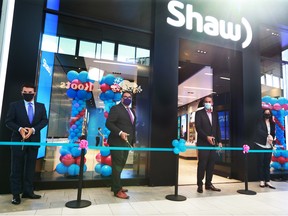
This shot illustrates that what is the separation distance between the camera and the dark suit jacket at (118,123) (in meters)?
3.50

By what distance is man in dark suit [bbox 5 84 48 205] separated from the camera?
3.02 m

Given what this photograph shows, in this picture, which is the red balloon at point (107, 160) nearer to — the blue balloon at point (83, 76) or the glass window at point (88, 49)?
the blue balloon at point (83, 76)

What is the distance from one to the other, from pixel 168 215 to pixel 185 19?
12.6 ft

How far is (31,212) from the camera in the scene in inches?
105

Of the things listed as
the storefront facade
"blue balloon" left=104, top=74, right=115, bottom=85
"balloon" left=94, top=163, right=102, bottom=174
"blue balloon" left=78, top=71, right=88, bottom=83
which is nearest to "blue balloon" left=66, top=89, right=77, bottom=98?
the storefront facade

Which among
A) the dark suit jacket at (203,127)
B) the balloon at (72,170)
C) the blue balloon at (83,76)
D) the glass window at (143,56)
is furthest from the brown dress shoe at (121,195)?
the glass window at (143,56)

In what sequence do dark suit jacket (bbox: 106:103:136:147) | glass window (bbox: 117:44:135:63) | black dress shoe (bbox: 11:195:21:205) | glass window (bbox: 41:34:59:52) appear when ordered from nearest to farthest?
black dress shoe (bbox: 11:195:21:205) → dark suit jacket (bbox: 106:103:136:147) → glass window (bbox: 41:34:59:52) → glass window (bbox: 117:44:135:63)

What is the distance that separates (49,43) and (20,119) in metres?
1.60

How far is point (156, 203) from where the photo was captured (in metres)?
3.19

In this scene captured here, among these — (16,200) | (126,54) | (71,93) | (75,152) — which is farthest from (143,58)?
(16,200)

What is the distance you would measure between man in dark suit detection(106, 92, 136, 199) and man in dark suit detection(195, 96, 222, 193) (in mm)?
1294

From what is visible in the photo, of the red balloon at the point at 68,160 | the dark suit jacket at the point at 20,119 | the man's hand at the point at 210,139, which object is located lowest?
the red balloon at the point at 68,160

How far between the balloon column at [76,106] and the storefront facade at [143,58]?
12cm

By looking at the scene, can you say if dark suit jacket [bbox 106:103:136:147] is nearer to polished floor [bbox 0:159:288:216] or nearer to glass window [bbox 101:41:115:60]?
polished floor [bbox 0:159:288:216]
